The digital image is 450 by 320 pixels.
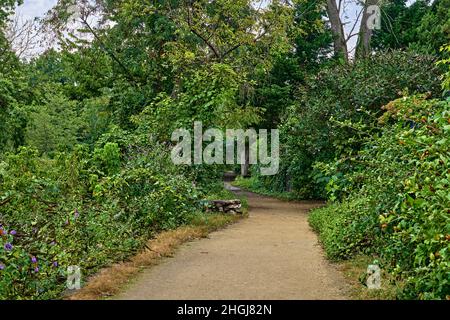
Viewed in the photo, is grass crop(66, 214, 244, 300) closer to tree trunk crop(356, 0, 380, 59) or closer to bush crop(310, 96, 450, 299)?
bush crop(310, 96, 450, 299)

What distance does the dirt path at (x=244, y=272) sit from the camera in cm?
571

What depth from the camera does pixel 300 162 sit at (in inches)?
762

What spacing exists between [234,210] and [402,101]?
8068 mm

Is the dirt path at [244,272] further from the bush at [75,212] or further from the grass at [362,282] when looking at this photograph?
the bush at [75,212]

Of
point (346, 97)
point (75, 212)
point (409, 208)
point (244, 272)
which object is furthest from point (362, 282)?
point (346, 97)

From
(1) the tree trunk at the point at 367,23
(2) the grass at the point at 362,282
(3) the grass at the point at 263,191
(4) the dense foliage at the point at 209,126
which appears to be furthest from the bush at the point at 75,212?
(1) the tree trunk at the point at 367,23

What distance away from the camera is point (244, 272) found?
6805 millimetres

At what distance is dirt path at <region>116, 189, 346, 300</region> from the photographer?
5.71 m

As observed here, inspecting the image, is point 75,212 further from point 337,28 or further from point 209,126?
point 337,28

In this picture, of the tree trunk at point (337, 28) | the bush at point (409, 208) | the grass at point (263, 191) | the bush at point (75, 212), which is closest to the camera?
the bush at point (409, 208)

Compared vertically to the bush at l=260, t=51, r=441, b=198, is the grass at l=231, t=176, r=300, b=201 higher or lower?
lower

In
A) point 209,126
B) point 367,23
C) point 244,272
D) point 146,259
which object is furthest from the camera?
point 367,23

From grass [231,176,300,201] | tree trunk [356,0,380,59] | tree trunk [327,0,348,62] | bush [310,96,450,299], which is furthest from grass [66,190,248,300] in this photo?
tree trunk [327,0,348,62]

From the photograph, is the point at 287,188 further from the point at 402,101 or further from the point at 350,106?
the point at 402,101
